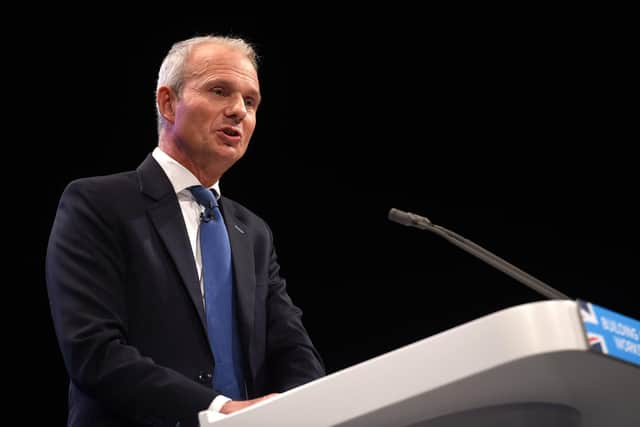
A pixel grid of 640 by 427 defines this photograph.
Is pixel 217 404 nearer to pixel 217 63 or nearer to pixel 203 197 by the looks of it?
pixel 203 197

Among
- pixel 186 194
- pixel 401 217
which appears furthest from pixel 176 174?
pixel 401 217

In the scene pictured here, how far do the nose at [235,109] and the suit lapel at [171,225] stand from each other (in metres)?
0.26

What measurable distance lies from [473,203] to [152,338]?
243cm

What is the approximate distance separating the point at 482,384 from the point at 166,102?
1.63 metres

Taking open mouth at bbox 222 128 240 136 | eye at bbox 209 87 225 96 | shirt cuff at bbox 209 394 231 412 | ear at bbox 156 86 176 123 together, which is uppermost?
eye at bbox 209 87 225 96

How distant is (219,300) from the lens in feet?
7.25

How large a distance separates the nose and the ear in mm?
182

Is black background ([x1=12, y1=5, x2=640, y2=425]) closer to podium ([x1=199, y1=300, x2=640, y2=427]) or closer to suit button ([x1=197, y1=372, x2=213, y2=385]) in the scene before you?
suit button ([x1=197, y1=372, x2=213, y2=385])

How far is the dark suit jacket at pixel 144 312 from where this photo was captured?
5.98 feet

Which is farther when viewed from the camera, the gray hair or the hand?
the gray hair

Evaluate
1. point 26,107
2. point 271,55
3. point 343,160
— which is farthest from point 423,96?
point 26,107

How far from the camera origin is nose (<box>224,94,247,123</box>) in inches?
98.9

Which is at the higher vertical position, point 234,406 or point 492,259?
point 492,259

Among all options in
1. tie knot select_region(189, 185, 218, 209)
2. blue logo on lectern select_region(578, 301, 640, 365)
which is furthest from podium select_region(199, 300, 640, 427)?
tie knot select_region(189, 185, 218, 209)
